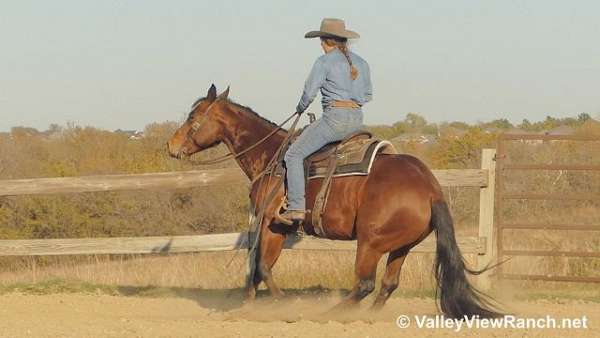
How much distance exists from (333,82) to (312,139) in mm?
560

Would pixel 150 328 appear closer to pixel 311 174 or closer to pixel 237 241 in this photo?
pixel 311 174

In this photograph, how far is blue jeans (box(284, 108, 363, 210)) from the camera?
8062mm

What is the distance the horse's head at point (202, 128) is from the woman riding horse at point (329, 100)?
3.55 feet

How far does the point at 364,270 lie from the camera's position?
762cm

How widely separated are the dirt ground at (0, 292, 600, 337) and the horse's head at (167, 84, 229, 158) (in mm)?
1685

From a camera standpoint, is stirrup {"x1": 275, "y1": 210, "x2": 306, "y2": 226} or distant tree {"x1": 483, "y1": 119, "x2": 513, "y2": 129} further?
distant tree {"x1": 483, "y1": 119, "x2": 513, "y2": 129}

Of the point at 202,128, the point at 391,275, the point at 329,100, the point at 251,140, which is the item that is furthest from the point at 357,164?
the point at 202,128

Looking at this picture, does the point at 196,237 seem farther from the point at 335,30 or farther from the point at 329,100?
the point at 335,30

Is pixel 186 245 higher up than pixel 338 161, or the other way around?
pixel 338 161

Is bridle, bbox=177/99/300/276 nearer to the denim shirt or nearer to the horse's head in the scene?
the horse's head

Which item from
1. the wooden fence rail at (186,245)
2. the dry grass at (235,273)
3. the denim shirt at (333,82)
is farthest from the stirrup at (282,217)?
the dry grass at (235,273)

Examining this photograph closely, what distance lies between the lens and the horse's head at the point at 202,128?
8953 mm

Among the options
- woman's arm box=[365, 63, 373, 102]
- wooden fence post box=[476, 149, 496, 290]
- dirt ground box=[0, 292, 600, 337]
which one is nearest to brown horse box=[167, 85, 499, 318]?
dirt ground box=[0, 292, 600, 337]

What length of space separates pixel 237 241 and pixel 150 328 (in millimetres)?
2735
